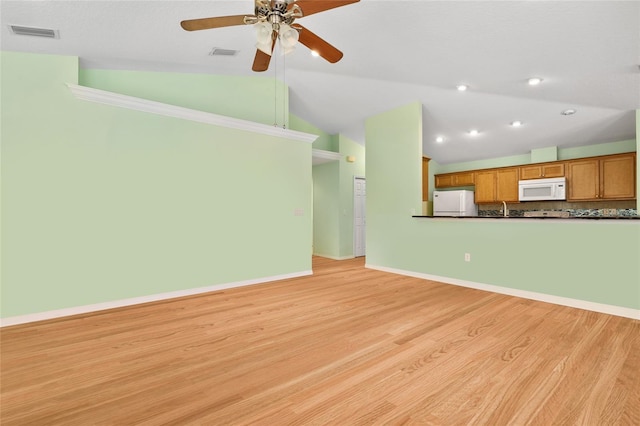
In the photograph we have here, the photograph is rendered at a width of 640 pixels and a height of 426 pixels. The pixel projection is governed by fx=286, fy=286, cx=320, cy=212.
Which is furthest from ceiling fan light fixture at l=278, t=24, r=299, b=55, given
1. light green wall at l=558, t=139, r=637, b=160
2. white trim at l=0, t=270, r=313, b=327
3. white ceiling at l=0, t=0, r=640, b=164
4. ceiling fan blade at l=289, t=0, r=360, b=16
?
light green wall at l=558, t=139, r=637, b=160

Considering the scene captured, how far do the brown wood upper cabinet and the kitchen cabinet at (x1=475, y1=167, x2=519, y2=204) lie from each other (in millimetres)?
147

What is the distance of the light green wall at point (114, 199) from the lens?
2955 millimetres

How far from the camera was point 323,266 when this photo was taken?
19.5 ft

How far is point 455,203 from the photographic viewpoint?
261 inches

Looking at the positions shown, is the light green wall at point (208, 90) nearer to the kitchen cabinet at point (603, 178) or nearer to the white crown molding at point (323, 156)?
the white crown molding at point (323, 156)

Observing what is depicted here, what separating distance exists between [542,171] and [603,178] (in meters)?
0.92

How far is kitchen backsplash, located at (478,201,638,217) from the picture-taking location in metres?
5.09

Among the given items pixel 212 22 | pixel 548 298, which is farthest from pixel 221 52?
pixel 548 298

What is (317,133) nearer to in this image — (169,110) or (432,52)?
(169,110)

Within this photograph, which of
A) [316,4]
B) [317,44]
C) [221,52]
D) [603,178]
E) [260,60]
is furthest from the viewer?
[603,178]

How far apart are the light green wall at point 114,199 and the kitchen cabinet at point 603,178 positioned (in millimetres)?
5634

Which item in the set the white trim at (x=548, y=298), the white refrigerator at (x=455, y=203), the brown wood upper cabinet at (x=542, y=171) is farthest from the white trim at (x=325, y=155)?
the brown wood upper cabinet at (x=542, y=171)

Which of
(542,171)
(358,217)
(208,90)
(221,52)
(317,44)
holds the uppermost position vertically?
(221,52)

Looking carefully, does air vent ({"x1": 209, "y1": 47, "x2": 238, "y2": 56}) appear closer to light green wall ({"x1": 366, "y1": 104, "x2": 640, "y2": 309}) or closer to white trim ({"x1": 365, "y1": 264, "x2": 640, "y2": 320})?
light green wall ({"x1": 366, "y1": 104, "x2": 640, "y2": 309})
